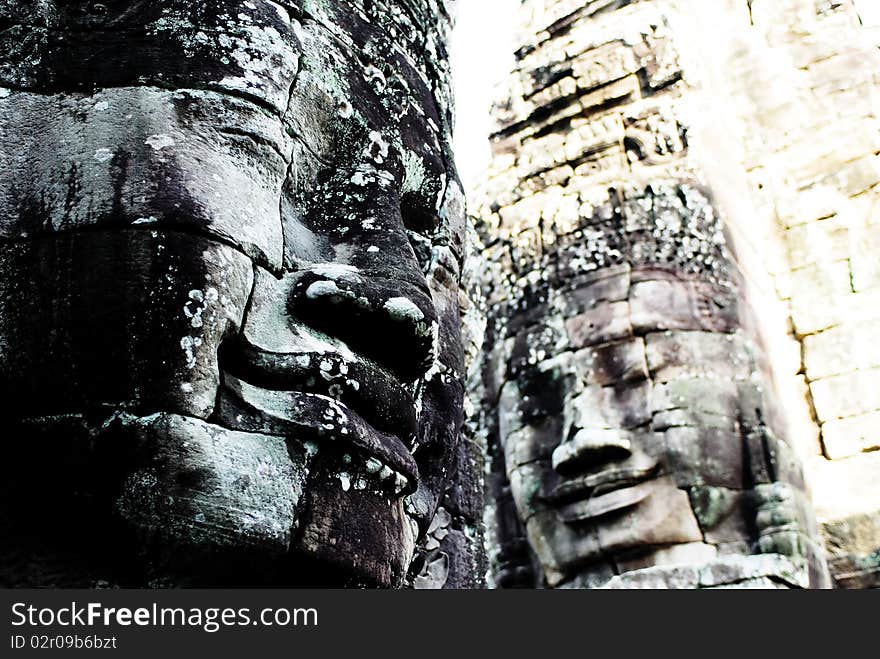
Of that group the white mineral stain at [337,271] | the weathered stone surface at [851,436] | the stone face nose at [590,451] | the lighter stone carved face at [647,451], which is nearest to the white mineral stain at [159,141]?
the white mineral stain at [337,271]

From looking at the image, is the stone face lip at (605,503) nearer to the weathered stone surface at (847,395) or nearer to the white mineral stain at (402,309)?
the weathered stone surface at (847,395)

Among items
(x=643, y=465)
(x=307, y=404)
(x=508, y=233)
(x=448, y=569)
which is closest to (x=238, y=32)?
(x=307, y=404)

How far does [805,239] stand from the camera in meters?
6.98

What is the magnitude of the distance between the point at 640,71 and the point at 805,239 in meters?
1.64

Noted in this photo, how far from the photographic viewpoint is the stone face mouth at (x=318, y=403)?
126 cm

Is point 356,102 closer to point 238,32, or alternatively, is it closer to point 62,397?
point 238,32

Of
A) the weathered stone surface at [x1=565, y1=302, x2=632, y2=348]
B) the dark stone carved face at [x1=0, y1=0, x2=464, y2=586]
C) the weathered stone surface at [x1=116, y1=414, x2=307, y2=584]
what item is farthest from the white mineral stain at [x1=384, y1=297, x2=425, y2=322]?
the weathered stone surface at [x1=565, y1=302, x2=632, y2=348]

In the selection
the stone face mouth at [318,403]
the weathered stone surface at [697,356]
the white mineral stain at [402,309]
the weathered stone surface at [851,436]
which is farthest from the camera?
the weathered stone surface at [851,436]

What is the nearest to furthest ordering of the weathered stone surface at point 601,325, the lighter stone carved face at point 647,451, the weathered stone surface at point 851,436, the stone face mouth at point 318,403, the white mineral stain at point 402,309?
the stone face mouth at point 318,403
the white mineral stain at point 402,309
the lighter stone carved face at point 647,451
the weathered stone surface at point 601,325
the weathered stone surface at point 851,436

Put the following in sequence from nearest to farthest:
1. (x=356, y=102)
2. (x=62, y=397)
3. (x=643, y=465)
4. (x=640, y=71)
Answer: (x=62, y=397), (x=356, y=102), (x=643, y=465), (x=640, y=71)

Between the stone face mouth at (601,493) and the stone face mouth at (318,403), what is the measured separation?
179 inches

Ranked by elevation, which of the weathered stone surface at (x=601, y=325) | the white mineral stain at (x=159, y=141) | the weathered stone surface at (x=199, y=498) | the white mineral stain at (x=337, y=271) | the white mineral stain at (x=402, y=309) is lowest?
the weathered stone surface at (x=199, y=498)

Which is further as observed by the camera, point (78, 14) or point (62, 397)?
point (78, 14)

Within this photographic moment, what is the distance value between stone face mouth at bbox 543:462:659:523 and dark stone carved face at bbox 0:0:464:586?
168 inches
